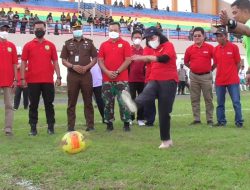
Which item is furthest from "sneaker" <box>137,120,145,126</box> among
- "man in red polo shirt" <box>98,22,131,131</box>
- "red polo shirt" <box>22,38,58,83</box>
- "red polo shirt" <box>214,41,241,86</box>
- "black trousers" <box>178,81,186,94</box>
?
"black trousers" <box>178,81,186,94</box>

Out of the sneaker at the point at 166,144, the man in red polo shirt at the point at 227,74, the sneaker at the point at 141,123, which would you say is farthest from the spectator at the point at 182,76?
the sneaker at the point at 166,144

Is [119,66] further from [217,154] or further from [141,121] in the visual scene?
[217,154]

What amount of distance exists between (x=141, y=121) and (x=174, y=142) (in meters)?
3.11

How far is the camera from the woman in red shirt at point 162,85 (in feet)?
23.9

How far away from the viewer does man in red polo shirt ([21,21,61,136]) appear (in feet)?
29.7

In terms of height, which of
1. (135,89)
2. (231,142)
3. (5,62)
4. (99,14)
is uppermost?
(99,14)

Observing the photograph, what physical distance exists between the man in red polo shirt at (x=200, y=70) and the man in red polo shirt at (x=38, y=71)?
3.31 metres

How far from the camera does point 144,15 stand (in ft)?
166

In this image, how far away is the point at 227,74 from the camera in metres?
10.2

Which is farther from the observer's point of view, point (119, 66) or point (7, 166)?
point (119, 66)

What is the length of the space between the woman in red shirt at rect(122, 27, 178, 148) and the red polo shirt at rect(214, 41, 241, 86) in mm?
3114

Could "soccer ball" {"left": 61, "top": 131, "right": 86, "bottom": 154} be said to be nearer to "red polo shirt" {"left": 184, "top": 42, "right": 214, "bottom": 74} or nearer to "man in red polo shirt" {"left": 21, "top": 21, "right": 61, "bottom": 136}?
"man in red polo shirt" {"left": 21, "top": 21, "right": 61, "bottom": 136}

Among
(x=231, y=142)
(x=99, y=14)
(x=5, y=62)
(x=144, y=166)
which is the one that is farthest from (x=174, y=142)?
(x=99, y=14)

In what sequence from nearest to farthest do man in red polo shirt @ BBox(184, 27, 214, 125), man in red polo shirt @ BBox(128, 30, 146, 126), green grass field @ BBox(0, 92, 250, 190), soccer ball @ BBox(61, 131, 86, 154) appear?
1. green grass field @ BBox(0, 92, 250, 190)
2. soccer ball @ BBox(61, 131, 86, 154)
3. man in red polo shirt @ BBox(184, 27, 214, 125)
4. man in red polo shirt @ BBox(128, 30, 146, 126)
